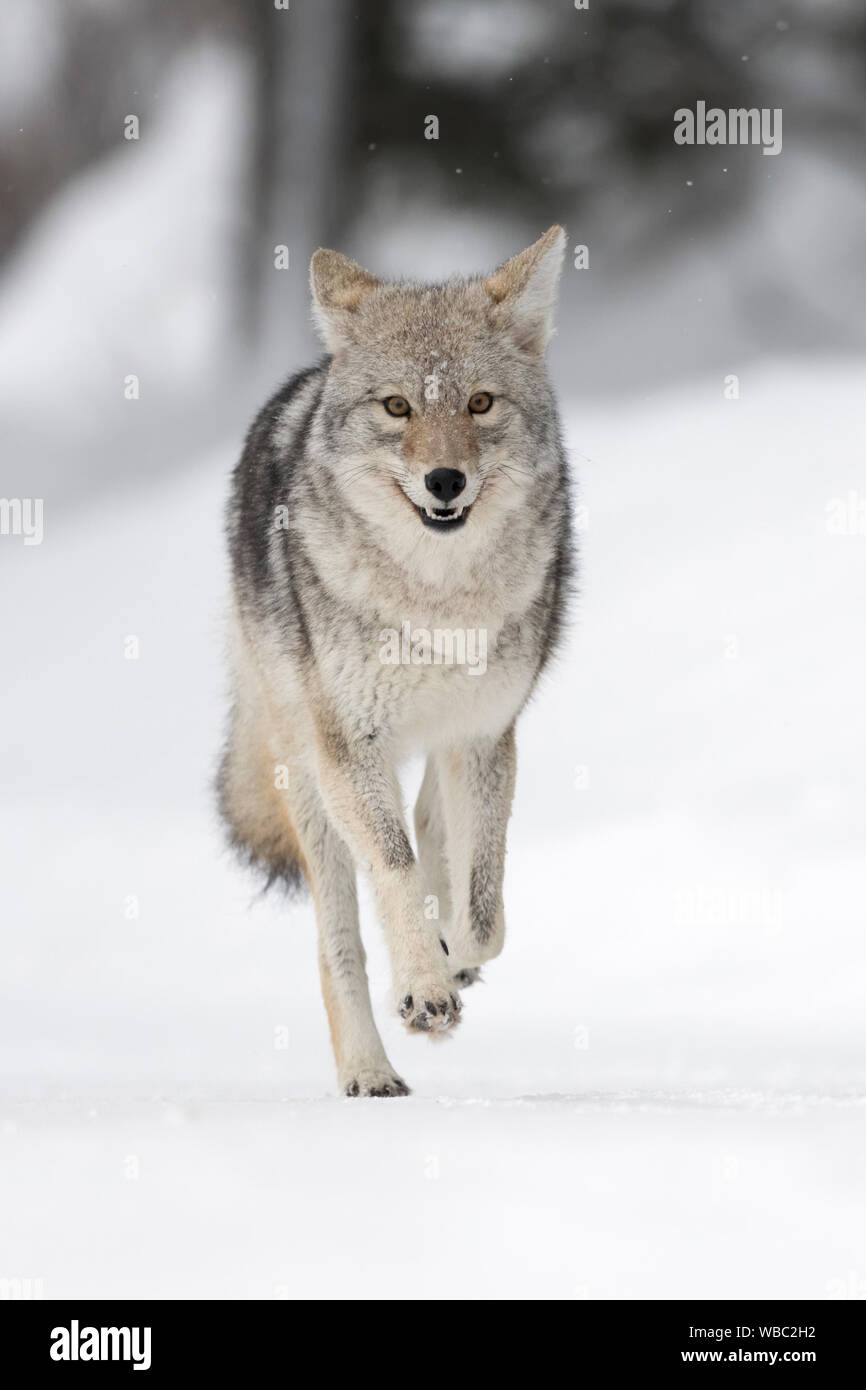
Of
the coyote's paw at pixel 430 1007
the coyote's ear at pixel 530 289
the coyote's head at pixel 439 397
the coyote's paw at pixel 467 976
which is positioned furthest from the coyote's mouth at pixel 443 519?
the coyote's paw at pixel 467 976

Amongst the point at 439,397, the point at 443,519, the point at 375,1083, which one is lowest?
the point at 375,1083

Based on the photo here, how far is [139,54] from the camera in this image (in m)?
12.0

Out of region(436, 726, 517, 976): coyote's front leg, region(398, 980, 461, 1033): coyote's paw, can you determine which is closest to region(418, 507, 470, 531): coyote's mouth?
region(436, 726, 517, 976): coyote's front leg

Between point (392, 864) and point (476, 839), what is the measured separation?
45cm

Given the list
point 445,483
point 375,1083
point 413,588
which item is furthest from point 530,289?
point 375,1083

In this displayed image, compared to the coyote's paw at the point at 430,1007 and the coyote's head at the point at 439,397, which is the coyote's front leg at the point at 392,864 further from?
the coyote's head at the point at 439,397

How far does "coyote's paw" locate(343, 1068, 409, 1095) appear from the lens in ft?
16.9

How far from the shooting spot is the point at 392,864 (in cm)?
484

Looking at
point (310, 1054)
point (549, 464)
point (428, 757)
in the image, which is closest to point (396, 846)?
point (428, 757)

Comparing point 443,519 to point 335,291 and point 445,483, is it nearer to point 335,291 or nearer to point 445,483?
point 445,483

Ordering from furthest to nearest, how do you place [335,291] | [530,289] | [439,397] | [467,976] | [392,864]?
1. [467,976]
2. [335,291]
3. [530,289]
4. [392,864]
5. [439,397]

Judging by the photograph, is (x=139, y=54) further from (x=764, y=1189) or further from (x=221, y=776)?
(x=764, y=1189)

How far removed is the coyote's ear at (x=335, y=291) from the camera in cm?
504

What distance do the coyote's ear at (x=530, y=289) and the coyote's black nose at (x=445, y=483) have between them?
2.17 feet
